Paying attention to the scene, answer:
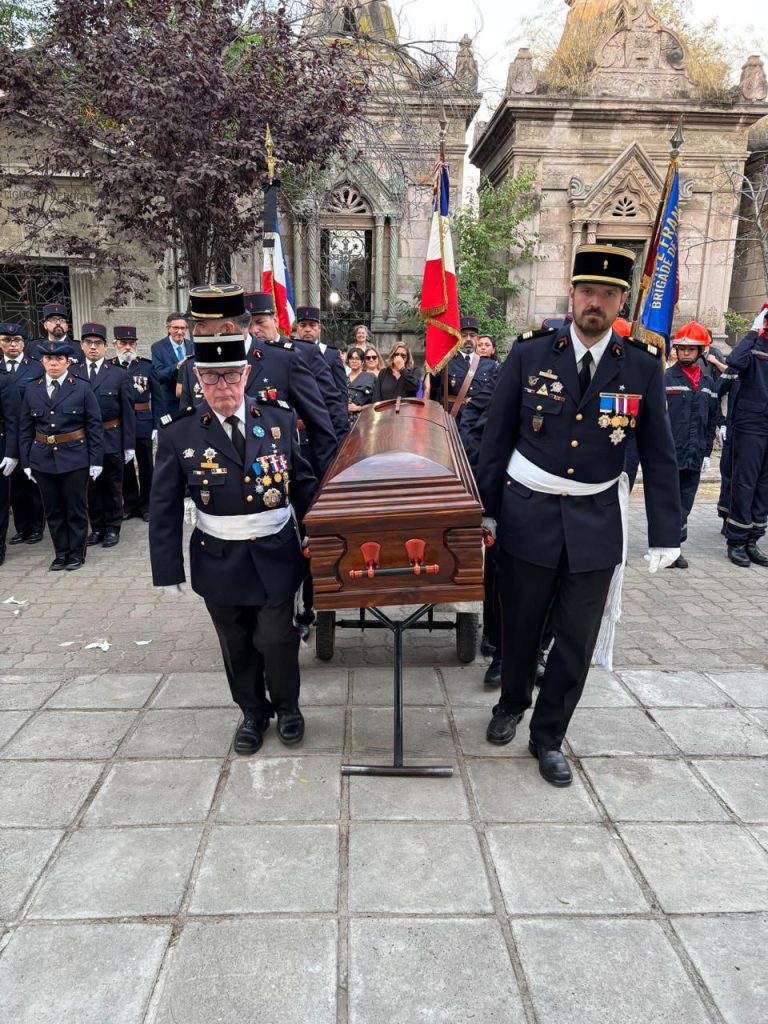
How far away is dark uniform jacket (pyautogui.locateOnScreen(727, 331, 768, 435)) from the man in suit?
5483 millimetres

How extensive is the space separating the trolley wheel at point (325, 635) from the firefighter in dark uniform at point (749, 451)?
3.98 meters

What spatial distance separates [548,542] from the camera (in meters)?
2.70

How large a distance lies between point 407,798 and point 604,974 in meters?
0.96

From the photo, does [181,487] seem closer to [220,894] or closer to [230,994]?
[220,894]

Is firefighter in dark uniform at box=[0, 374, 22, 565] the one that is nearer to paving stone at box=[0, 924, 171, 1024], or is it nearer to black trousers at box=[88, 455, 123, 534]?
black trousers at box=[88, 455, 123, 534]

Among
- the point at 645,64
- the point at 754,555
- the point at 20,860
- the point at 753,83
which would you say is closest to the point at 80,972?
the point at 20,860

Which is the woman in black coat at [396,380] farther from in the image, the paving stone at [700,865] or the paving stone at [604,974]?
the paving stone at [604,974]

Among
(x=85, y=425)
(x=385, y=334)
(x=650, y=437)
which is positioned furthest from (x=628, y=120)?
(x=650, y=437)

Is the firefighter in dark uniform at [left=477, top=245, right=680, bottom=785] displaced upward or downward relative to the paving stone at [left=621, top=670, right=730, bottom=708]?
upward

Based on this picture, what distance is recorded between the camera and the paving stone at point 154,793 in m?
2.58

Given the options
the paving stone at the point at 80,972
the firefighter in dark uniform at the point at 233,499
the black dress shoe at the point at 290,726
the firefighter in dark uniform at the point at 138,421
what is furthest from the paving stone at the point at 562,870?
the firefighter in dark uniform at the point at 138,421

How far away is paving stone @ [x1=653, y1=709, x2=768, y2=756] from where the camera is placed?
307 cm

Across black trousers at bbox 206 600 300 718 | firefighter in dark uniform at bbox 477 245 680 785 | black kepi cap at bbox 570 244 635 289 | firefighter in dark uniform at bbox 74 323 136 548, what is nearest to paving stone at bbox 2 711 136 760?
black trousers at bbox 206 600 300 718

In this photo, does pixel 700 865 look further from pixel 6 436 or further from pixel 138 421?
pixel 138 421
